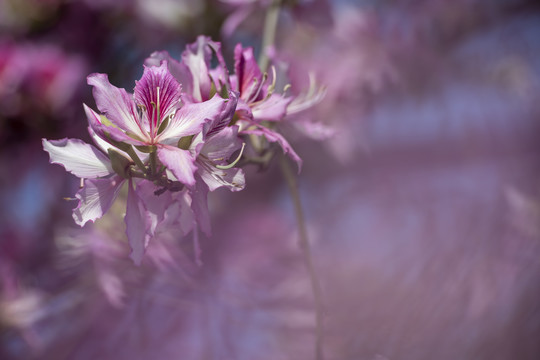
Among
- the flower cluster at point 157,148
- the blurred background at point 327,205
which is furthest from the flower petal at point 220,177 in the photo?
the blurred background at point 327,205

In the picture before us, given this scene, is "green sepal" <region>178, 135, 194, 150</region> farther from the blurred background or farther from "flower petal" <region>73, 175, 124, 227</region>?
the blurred background

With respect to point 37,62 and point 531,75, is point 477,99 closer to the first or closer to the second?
point 531,75

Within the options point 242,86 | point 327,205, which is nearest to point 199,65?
point 242,86

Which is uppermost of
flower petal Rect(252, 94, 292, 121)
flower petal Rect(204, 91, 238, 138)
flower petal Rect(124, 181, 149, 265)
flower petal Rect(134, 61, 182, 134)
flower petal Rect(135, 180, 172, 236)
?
flower petal Rect(252, 94, 292, 121)

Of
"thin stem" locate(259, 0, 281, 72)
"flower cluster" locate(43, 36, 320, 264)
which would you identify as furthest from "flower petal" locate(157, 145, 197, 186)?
"thin stem" locate(259, 0, 281, 72)

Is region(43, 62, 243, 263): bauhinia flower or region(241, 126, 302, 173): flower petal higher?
region(241, 126, 302, 173): flower petal

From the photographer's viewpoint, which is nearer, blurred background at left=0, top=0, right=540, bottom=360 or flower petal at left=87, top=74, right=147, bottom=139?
flower petal at left=87, top=74, right=147, bottom=139

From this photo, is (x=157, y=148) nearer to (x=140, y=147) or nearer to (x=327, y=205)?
(x=140, y=147)
